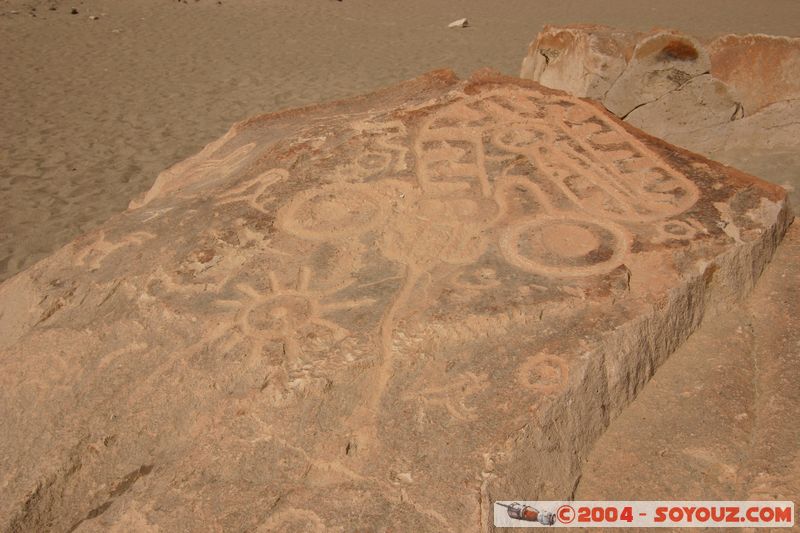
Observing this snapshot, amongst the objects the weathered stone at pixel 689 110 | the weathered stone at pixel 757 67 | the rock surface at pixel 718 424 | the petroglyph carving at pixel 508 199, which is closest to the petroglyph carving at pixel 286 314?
the petroglyph carving at pixel 508 199

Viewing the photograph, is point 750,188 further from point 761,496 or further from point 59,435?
point 59,435

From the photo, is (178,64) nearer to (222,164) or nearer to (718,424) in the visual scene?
(222,164)

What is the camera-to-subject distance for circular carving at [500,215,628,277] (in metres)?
1.91

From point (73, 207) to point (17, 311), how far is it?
7.42ft

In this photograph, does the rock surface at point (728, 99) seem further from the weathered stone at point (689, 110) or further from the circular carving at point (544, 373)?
the circular carving at point (544, 373)

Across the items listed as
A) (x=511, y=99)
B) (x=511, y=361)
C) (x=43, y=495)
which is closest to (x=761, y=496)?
(x=511, y=361)

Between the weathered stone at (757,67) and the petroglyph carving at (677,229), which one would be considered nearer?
the petroglyph carving at (677,229)

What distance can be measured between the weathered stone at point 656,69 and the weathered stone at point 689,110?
0.14ft

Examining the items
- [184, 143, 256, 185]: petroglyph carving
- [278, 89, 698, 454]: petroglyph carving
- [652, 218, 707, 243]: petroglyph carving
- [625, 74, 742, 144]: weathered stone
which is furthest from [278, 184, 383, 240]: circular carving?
[625, 74, 742, 144]: weathered stone

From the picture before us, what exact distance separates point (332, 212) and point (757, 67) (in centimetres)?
257

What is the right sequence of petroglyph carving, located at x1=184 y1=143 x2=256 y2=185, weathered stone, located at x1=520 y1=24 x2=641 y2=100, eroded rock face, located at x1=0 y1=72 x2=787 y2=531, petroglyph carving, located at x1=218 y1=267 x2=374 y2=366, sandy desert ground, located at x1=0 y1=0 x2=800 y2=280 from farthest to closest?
1. sandy desert ground, located at x1=0 y1=0 x2=800 y2=280
2. weathered stone, located at x1=520 y1=24 x2=641 y2=100
3. petroglyph carving, located at x1=184 y1=143 x2=256 y2=185
4. petroglyph carving, located at x1=218 y1=267 x2=374 y2=366
5. eroded rock face, located at x1=0 y1=72 x2=787 y2=531

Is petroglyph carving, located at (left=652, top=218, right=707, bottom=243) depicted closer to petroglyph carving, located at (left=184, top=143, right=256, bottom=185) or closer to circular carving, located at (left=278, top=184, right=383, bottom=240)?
circular carving, located at (left=278, top=184, right=383, bottom=240)

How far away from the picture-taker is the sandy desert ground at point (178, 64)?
4.59 metres

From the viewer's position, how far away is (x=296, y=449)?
158cm
